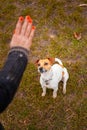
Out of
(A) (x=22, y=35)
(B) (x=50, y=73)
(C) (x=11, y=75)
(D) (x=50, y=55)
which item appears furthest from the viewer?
(D) (x=50, y=55)

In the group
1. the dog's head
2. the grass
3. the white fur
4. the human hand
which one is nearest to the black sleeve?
the human hand

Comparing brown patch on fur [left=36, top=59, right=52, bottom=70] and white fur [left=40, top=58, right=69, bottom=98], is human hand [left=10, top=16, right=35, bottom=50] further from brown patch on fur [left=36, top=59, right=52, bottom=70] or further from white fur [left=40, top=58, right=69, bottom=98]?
white fur [left=40, top=58, right=69, bottom=98]

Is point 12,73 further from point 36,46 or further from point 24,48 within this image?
point 36,46

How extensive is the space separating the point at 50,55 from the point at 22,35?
2.64 meters

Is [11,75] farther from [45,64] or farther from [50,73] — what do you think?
[50,73]

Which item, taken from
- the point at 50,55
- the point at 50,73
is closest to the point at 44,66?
the point at 50,73

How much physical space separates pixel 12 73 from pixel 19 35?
25 centimetres

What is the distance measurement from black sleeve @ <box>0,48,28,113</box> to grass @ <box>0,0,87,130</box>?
2169 mm

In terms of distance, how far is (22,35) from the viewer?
5.41 ft

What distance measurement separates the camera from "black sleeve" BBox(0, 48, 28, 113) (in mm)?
1508

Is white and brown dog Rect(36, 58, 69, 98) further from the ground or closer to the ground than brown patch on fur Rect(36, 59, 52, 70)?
closer to the ground

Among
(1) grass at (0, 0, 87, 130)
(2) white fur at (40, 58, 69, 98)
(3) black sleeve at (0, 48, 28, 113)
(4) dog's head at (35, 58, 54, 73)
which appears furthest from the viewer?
(1) grass at (0, 0, 87, 130)

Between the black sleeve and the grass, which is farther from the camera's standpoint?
the grass

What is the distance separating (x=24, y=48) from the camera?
5.28 feet
